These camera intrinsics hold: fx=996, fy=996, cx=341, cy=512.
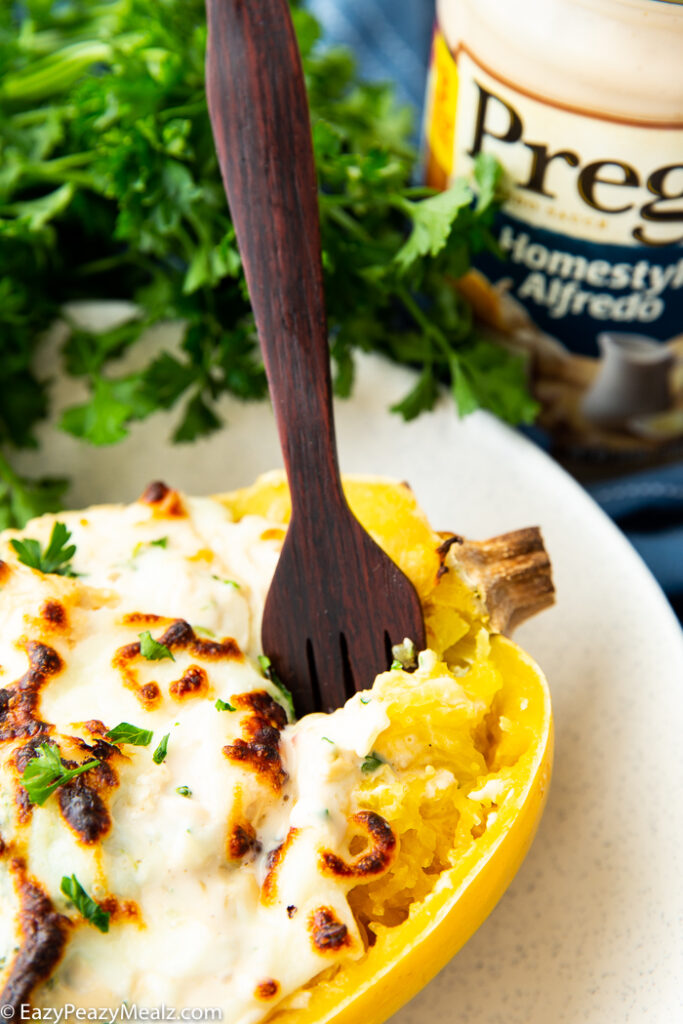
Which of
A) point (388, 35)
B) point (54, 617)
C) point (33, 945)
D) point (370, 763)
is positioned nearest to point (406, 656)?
point (370, 763)

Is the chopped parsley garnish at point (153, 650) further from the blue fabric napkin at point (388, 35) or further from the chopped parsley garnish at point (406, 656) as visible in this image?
the blue fabric napkin at point (388, 35)

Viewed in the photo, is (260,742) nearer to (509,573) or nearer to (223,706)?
(223,706)

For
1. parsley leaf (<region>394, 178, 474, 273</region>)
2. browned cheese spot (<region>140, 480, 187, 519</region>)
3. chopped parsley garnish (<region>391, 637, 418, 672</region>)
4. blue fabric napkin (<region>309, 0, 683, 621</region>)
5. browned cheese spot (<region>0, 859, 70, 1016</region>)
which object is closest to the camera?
browned cheese spot (<region>0, 859, 70, 1016</region>)

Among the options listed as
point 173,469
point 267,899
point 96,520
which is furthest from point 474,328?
point 267,899

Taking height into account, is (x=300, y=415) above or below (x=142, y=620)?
above

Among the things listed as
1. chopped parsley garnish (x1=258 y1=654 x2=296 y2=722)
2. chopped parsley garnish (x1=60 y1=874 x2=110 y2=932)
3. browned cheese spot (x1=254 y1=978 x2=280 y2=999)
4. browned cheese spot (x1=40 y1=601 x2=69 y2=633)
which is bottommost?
browned cheese spot (x1=254 y1=978 x2=280 y2=999)

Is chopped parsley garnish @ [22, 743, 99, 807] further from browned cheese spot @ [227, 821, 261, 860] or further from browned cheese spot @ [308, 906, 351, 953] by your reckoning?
browned cheese spot @ [308, 906, 351, 953]

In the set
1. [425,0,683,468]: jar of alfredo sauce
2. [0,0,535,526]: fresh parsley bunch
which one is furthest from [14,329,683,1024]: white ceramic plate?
[425,0,683,468]: jar of alfredo sauce
